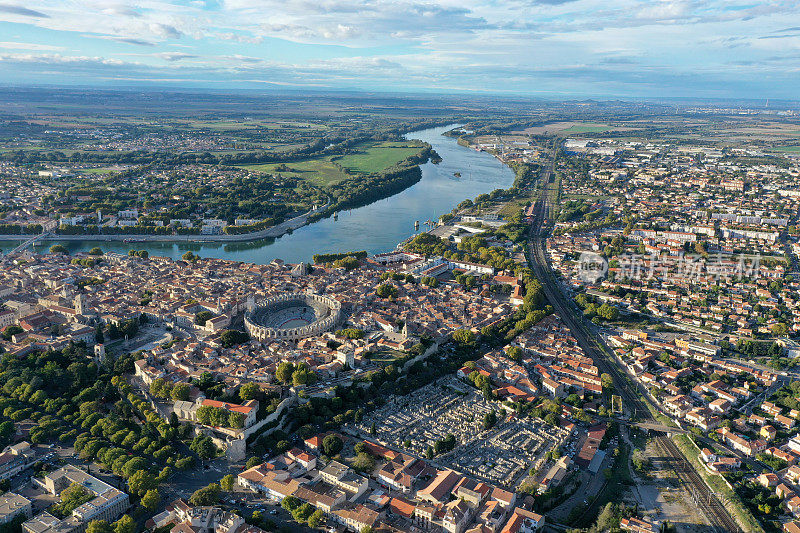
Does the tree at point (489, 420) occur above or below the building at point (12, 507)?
above

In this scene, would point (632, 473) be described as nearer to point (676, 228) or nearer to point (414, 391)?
point (414, 391)

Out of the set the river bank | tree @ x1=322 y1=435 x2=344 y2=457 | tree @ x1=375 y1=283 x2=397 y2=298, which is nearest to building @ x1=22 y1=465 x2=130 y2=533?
tree @ x1=322 y1=435 x2=344 y2=457

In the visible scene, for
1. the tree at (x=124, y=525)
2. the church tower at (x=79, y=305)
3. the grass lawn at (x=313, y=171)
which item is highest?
the grass lawn at (x=313, y=171)

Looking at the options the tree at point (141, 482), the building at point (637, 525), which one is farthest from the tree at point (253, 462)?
the building at point (637, 525)

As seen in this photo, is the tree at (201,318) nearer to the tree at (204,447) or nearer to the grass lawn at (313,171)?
the tree at (204,447)

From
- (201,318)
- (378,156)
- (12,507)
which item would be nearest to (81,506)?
(12,507)

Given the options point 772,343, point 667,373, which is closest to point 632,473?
point 667,373

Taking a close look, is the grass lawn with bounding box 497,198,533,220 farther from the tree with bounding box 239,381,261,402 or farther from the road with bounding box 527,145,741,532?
the tree with bounding box 239,381,261,402
